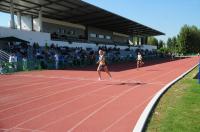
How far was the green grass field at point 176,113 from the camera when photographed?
704cm

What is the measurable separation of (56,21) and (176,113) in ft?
126

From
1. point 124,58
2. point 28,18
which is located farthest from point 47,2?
point 124,58

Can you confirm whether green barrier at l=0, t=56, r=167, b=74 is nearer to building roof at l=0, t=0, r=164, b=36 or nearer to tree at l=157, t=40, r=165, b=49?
building roof at l=0, t=0, r=164, b=36

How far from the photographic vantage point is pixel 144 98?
1104 centimetres

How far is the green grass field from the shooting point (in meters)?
7.04

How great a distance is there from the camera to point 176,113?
27.7 feet

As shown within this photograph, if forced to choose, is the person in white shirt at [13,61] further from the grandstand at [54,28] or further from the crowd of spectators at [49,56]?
the grandstand at [54,28]

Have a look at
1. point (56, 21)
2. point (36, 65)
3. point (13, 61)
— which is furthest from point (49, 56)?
point (56, 21)

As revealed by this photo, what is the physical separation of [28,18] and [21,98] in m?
30.5

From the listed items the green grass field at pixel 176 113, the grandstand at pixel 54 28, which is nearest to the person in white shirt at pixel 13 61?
the grandstand at pixel 54 28

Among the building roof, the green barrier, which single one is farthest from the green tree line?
the green barrier

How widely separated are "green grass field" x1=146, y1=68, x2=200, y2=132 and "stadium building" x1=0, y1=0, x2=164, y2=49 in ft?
71.3

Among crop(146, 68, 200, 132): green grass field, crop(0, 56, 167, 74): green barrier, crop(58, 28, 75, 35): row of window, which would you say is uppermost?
crop(58, 28, 75, 35): row of window

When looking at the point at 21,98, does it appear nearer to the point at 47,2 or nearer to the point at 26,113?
the point at 26,113
